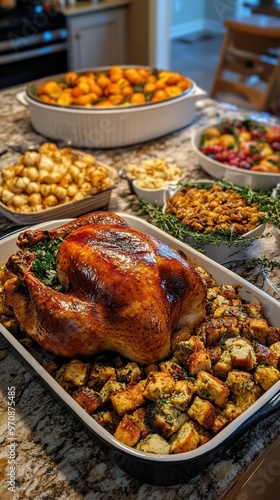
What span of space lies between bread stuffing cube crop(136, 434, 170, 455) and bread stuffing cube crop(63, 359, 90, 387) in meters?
0.16

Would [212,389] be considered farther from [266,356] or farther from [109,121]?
[109,121]

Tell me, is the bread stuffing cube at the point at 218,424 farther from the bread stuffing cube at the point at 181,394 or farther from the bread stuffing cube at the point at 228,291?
the bread stuffing cube at the point at 228,291

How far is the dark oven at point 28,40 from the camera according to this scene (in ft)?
11.1

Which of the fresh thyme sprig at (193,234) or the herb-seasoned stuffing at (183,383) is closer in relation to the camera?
the herb-seasoned stuffing at (183,383)

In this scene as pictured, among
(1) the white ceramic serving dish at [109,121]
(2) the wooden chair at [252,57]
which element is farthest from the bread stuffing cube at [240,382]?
(2) the wooden chair at [252,57]

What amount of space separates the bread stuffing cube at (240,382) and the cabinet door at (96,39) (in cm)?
335

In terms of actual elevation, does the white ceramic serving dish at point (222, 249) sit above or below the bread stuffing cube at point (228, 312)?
below

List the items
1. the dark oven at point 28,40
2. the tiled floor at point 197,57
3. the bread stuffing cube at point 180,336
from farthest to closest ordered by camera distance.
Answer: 1. the tiled floor at point 197,57
2. the dark oven at point 28,40
3. the bread stuffing cube at point 180,336

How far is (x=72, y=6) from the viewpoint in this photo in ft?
12.1

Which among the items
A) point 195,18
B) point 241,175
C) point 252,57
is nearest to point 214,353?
point 241,175

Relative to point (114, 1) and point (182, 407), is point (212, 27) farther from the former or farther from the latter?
point (182, 407)

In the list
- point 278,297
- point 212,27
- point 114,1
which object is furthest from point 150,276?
point 212,27

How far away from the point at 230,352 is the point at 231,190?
2.03 feet

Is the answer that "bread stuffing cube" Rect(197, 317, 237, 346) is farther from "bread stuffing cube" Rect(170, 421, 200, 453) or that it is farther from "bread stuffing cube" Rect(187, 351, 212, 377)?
"bread stuffing cube" Rect(170, 421, 200, 453)
